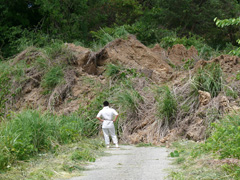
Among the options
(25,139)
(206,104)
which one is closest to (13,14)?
(206,104)

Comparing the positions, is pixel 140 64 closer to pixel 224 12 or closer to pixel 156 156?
pixel 156 156

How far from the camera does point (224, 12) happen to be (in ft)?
111

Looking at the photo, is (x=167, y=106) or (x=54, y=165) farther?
(x=167, y=106)

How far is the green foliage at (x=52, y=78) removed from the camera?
60.9 ft

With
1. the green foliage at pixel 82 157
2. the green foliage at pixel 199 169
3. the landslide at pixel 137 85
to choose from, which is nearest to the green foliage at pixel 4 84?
the landslide at pixel 137 85

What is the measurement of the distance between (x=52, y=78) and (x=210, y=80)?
302 inches

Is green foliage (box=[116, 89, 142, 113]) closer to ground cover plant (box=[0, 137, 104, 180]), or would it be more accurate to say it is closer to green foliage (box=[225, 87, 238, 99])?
green foliage (box=[225, 87, 238, 99])

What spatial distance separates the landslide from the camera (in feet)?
45.0

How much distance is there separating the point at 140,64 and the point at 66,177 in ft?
40.1

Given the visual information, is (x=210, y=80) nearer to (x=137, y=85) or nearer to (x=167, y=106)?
(x=167, y=106)

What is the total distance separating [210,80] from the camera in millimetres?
14180

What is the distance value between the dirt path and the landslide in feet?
8.32

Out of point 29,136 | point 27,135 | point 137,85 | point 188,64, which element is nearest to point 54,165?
point 27,135

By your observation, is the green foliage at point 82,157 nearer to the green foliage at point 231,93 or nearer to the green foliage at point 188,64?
the green foliage at point 231,93
